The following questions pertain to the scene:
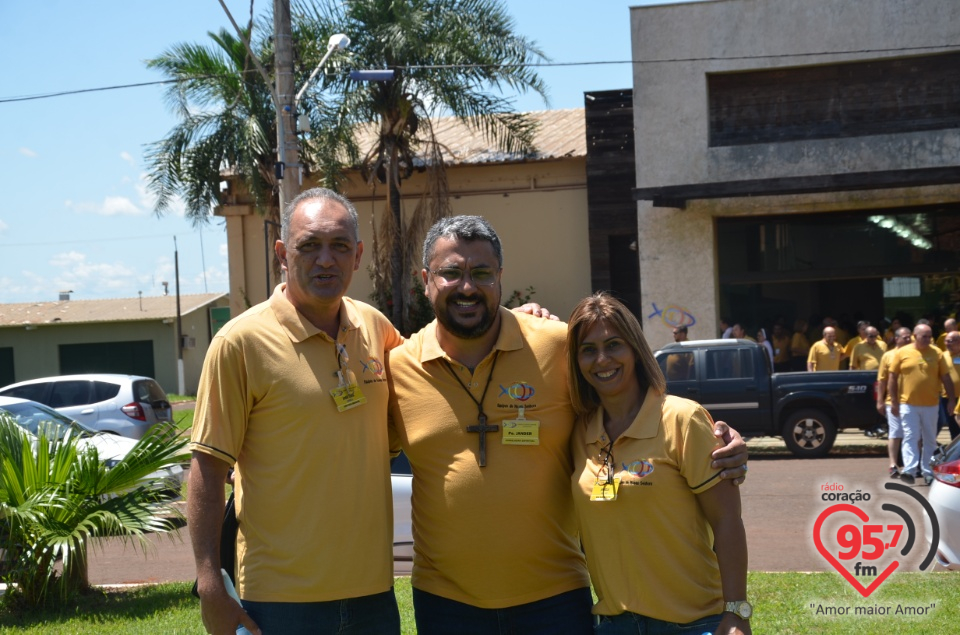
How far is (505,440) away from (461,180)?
2202 centimetres

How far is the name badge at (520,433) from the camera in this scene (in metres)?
3.54

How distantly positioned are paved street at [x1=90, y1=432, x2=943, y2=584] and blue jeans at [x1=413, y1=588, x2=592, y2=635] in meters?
4.11

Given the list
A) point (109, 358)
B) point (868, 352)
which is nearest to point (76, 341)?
point (109, 358)

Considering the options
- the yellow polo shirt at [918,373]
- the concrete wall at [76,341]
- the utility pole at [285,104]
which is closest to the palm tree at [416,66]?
the utility pole at [285,104]

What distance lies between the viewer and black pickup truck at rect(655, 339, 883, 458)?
15.2 meters

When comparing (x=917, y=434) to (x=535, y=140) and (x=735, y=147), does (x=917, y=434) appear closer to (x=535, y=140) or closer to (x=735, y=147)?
(x=735, y=147)

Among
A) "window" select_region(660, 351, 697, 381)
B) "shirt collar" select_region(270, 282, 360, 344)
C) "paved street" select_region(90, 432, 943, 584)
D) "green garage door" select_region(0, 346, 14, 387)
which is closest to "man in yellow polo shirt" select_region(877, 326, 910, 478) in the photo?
"paved street" select_region(90, 432, 943, 584)

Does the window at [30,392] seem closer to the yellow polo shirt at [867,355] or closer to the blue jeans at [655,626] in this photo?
the yellow polo shirt at [867,355]

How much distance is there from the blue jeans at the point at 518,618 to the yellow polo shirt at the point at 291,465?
28cm

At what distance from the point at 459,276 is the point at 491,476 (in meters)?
Result: 0.71

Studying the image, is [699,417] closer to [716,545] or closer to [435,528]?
[716,545]

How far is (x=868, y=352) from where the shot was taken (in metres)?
16.7

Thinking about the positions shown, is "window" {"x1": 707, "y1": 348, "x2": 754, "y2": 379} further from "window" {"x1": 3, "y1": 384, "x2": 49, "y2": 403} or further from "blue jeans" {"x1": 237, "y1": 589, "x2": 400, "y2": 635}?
"blue jeans" {"x1": 237, "y1": 589, "x2": 400, "y2": 635}

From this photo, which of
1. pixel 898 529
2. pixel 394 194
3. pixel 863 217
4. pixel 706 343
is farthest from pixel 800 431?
pixel 394 194
